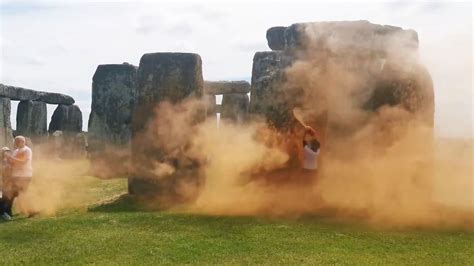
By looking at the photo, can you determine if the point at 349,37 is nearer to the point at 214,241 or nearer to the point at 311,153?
the point at 311,153

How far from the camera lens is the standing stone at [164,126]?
14570mm

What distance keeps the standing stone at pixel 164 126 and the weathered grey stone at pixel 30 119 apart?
11.9 meters

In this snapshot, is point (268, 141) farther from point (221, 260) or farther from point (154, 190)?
point (221, 260)

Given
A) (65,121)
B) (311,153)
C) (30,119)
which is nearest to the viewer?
(311,153)

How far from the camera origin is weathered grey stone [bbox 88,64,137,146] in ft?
78.6

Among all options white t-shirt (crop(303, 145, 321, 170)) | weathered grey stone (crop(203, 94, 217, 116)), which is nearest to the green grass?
white t-shirt (crop(303, 145, 321, 170))

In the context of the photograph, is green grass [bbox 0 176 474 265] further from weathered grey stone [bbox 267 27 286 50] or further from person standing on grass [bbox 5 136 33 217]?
weathered grey stone [bbox 267 27 286 50]

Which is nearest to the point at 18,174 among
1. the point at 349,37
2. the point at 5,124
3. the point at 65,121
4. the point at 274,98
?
the point at 274,98

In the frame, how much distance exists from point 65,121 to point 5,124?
5823 mm

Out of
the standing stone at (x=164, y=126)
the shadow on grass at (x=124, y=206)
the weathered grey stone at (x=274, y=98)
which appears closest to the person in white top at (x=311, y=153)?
the weathered grey stone at (x=274, y=98)

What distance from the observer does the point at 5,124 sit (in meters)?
22.4

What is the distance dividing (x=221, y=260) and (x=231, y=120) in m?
16.8

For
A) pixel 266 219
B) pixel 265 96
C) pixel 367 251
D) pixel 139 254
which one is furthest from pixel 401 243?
pixel 265 96

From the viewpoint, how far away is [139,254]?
9.93 metres
